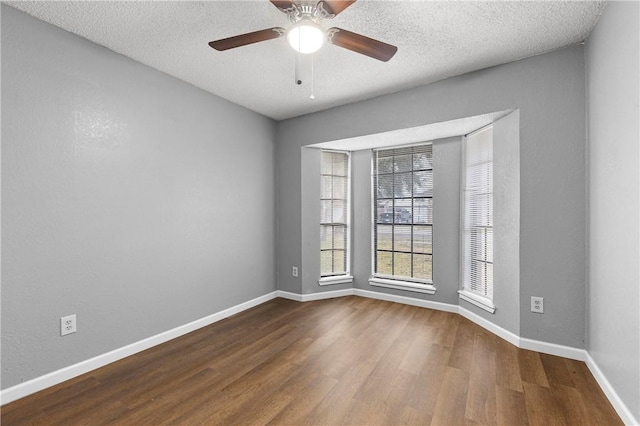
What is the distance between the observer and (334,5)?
152 centimetres

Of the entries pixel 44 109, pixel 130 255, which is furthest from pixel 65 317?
pixel 44 109

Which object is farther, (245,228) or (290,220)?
(290,220)

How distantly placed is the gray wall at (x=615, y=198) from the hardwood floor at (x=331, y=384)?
1.20 ft

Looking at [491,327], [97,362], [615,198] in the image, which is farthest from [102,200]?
[491,327]

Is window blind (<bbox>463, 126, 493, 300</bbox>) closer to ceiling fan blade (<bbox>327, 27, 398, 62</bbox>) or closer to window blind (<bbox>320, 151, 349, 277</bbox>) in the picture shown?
window blind (<bbox>320, 151, 349, 277</bbox>)

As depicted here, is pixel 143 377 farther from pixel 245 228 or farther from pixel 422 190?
pixel 422 190

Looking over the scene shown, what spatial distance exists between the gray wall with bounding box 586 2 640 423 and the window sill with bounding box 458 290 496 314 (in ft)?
2.49

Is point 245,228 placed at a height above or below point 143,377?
above

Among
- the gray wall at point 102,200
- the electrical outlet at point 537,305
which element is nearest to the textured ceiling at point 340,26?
the gray wall at point 102,200

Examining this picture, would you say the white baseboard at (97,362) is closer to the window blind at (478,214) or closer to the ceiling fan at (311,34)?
the ceiling fan at (311,34)

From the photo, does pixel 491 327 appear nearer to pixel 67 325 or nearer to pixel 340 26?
pixel 340 26

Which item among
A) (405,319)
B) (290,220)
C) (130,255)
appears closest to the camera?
(130,255)

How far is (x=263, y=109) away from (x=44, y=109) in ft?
7.19

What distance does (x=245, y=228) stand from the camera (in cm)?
364
